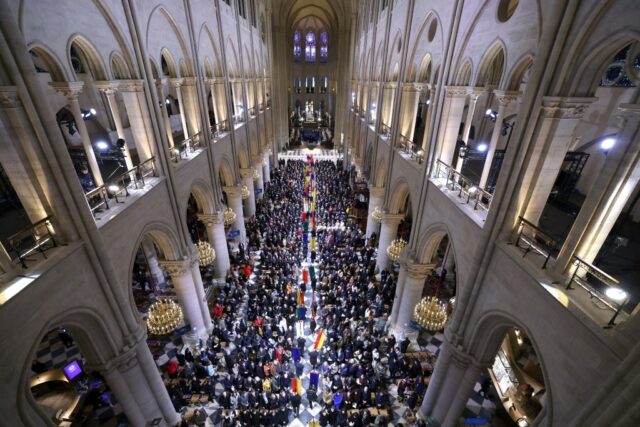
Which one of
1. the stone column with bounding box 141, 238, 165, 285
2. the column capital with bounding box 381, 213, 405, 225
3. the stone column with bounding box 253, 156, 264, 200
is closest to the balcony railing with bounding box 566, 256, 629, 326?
the column capital with bounding box 381, 213, 405, 225

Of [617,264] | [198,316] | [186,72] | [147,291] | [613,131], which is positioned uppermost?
[186,72]

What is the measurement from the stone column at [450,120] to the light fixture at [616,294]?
555cm

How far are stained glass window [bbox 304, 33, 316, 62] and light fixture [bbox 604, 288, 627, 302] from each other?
46.4 m

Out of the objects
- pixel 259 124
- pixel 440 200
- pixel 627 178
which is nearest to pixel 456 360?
pixel 440 200

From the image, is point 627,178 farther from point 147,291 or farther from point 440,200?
point 147,291

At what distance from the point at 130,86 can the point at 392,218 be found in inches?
405

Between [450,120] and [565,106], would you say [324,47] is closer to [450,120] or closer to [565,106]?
[450,120]

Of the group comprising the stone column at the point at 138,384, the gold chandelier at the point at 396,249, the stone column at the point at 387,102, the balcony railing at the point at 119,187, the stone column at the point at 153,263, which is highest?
the stone column at the point at 387,102

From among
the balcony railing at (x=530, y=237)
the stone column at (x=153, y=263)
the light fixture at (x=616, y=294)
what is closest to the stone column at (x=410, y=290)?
the balcony railing at (x=530, y=237)

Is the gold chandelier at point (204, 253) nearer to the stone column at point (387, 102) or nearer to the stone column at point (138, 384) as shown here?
the stone column at point (138, 384)

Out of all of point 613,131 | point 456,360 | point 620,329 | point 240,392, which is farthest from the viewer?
point 613,131

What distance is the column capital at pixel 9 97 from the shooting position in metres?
4.43

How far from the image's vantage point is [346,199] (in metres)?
22.5

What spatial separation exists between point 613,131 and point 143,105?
14140 mm
